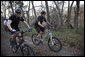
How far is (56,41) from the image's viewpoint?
5.89 m

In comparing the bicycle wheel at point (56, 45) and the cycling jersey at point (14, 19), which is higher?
the cycling jersey at point (14, 19)

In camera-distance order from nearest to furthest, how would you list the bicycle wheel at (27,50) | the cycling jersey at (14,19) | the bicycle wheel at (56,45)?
the bicycle wheel at (27,50) → the cycling jersey at (14,19) → the bicycle wheel at (56,45)

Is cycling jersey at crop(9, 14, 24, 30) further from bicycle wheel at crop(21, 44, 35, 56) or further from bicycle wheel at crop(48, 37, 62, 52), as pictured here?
bicycle wheel at crop(48, 37, 62, 52)

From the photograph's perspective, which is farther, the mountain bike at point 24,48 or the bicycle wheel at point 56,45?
the bicycle wheel at point 56,45

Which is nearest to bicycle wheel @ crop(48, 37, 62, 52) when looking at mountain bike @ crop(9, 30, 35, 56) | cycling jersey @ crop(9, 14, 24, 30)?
mountain bike @ crop(9, 30, 35, 56)

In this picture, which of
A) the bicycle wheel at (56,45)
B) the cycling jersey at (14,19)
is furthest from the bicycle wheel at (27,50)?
the bicycle wheel at (56,45)

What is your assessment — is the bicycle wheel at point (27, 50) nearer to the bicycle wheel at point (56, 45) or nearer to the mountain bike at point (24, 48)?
the mountain bike at point (24, 48)

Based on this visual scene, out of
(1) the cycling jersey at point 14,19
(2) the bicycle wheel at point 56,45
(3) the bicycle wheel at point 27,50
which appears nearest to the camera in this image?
(3) the bicycle wheel at point 27,50

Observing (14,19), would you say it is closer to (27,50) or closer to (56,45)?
(27,50)

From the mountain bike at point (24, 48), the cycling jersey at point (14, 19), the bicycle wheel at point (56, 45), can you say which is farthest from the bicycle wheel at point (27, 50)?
the bicycle wheel at point (56, 45)

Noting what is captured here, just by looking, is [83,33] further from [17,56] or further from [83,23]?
[17,56]

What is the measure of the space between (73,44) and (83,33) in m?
2.64

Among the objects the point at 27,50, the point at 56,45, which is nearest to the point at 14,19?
the point at 27,50

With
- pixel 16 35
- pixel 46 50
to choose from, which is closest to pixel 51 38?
pixel 46 50
